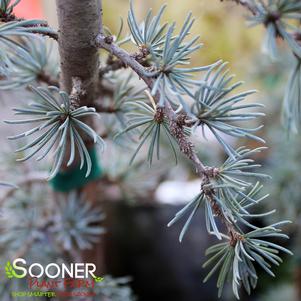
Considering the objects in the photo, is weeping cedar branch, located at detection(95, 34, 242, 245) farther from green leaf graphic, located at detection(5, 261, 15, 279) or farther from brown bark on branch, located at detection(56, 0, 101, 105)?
green leaf graphic, located at detection(5, 261, 15, 279)

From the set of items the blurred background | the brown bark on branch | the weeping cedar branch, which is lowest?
the blurred background

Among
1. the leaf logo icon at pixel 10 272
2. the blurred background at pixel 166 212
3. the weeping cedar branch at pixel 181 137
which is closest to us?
the weeping cedar branch at pixel 181 137

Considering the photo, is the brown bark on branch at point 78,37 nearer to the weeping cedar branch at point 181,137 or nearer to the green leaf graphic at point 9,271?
the weeping cedar branch at point 181,137

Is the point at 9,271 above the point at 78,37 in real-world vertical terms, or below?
below

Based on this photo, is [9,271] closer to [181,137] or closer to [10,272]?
[10,272]

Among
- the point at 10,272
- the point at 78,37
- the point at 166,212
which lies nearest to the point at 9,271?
the point at 10,272

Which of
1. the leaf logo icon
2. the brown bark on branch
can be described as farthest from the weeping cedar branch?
the leaf logo icon

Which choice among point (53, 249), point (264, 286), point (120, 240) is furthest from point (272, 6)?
point (264, 286)

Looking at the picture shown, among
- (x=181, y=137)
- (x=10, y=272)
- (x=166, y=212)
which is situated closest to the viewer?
(x=181, y=137)

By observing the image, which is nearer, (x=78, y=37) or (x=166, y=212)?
(x=78, y=37)

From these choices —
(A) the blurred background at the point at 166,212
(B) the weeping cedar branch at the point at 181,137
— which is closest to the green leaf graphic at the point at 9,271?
(A) the blurred background at the point at 166,212

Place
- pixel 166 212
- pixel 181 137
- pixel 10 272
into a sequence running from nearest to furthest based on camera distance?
pixel 181 137 < pixel 10 272 < pixel 166 212

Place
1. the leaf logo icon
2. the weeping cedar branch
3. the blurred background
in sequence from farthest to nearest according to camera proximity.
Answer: the blurred background, the leaf logo icon, the weeping cedar branch

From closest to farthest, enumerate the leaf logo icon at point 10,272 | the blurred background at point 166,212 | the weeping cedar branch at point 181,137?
the weeping cedar branch at point 181,137, the leaf logo icon at point 10,272, the blurred background at point 166,212
